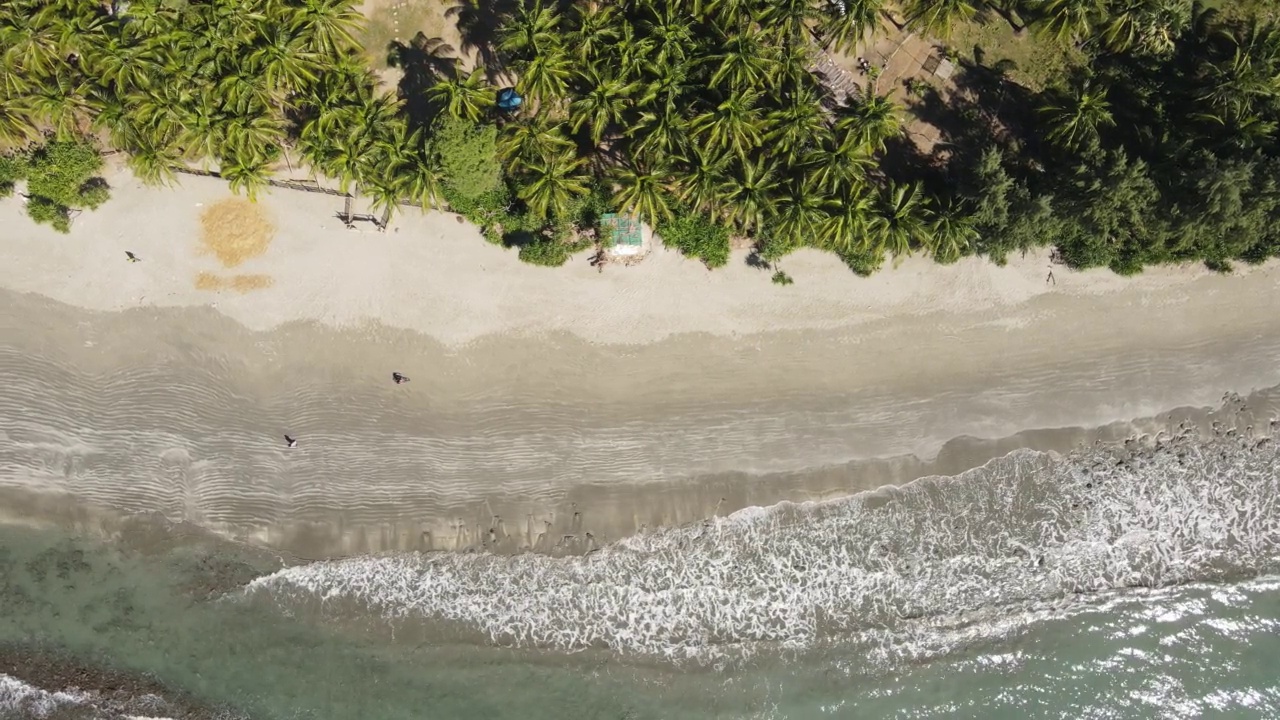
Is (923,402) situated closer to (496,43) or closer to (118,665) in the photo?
(496,43)

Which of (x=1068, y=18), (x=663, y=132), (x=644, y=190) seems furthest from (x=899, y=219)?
(x=1068, y=18)

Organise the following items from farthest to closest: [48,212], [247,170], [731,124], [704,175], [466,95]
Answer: [48,212] → [247,170] → [466,95] → [704,175] → [731,124]

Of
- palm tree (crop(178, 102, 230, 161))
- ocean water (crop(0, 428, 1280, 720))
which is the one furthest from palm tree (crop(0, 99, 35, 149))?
ocean water (crop(0, 428, 1280, 720))

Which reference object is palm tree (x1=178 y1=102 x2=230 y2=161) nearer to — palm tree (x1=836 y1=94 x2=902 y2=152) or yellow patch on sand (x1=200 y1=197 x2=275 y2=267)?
yellow patch on sand (x1=200 y1=197 x2=275 y2=267)

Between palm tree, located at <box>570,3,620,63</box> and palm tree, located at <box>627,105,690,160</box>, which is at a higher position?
palm tree, located at <box>570,3,620,63</box>

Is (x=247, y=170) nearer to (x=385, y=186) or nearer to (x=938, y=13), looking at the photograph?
(x=385, y=186)
